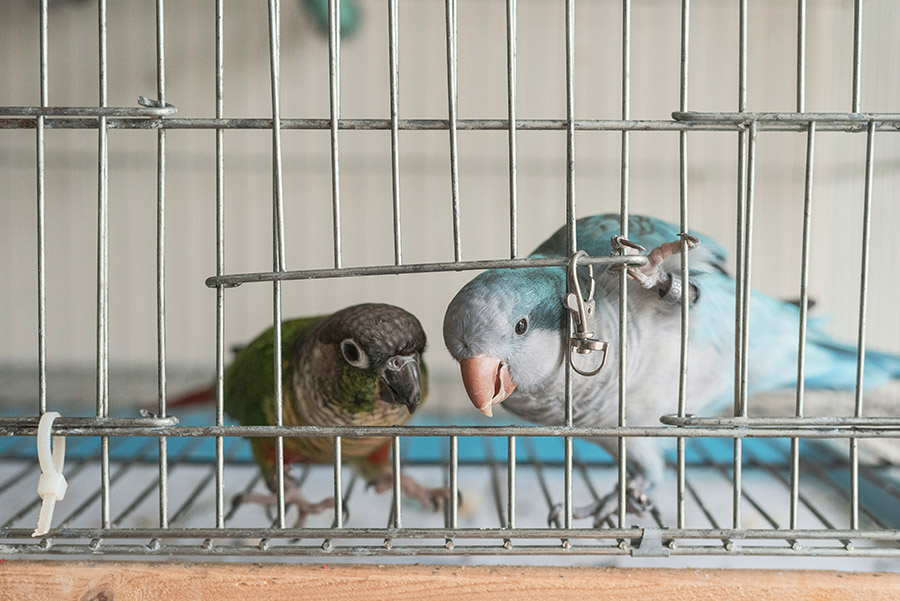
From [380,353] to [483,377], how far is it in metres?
0.16

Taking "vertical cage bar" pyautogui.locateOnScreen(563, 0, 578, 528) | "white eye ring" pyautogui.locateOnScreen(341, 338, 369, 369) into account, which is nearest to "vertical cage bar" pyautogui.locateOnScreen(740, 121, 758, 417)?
"vertical cage bar" pyautogui.locateOnScreen(563, 0, 578, 528)

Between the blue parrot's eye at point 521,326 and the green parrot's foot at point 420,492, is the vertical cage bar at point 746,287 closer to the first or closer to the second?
the blue parrot's eye at point 521,326

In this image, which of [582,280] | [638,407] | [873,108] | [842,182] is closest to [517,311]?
[582,280]

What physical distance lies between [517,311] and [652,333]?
0.51 feet

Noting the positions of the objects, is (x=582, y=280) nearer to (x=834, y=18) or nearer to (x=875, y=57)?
(x=875, y=57)

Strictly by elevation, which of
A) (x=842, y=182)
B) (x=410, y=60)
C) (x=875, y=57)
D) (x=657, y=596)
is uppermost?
(x=410, y=60)

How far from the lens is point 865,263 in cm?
49

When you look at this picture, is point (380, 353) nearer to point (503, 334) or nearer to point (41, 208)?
point (503, 334)

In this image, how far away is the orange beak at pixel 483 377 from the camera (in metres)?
0.61

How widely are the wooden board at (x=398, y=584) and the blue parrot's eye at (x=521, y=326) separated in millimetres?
205

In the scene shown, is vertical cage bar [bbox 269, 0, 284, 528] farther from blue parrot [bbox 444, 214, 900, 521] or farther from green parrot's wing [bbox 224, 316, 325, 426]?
green parrot's wing [bbox 224, 316, 325, 426]

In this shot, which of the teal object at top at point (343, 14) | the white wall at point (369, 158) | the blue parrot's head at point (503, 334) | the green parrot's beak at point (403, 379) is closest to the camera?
the blue parrot's head at point (503, 334)

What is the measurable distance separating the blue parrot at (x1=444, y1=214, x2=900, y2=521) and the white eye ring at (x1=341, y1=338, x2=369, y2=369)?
0.15m

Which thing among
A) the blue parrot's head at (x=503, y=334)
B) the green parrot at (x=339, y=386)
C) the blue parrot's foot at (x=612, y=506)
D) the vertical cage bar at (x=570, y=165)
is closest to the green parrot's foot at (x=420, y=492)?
the green parrot at (x=339, y=386)
